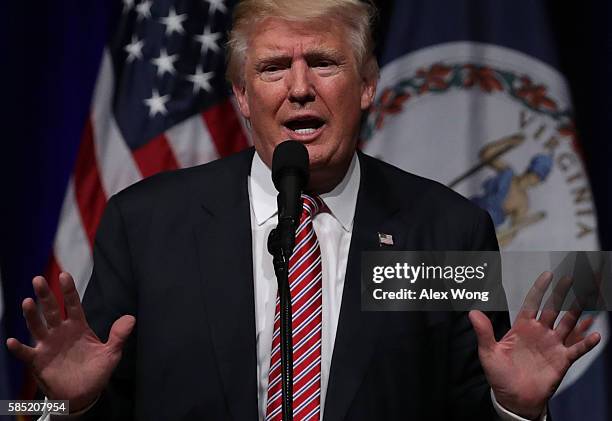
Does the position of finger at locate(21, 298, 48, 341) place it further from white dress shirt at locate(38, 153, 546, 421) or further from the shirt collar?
the shirt collar

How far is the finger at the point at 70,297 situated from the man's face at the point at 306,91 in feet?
1.66

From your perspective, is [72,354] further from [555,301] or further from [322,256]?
[555,301]

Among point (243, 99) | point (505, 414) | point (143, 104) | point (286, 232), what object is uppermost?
point (143, 104)

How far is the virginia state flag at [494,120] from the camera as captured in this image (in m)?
2.70

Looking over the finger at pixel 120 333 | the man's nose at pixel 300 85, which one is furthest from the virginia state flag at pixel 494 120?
the finger at pixel 120 333

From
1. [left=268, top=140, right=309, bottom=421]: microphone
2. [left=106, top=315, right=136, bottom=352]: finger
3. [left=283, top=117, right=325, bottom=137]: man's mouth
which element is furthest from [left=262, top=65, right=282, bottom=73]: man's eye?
[left=106, top=315, right=136, bottom=352]: finger

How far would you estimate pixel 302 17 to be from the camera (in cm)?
187

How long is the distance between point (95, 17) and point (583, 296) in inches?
65.7

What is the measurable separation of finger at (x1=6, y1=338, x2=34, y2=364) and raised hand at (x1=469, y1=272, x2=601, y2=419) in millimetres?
732

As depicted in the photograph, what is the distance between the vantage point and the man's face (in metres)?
1.84

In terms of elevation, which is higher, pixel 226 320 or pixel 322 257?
pixel 322 257

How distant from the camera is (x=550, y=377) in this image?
1.59 metres

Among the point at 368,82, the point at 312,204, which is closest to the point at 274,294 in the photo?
the point at 312,204

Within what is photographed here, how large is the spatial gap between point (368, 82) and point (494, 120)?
820mm
